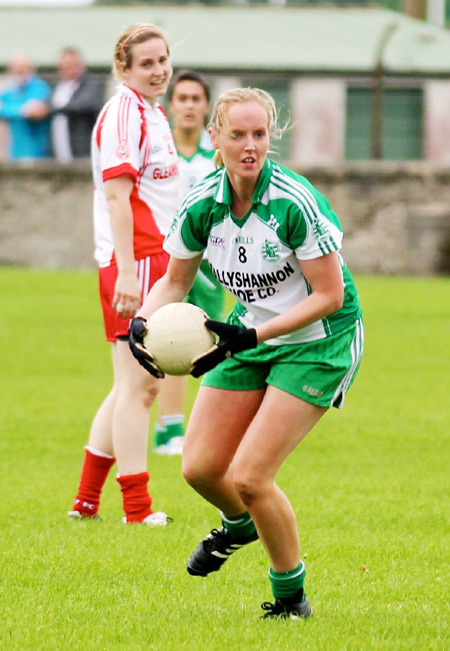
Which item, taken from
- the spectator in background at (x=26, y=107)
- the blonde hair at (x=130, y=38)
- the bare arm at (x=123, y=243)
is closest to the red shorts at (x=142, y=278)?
the bare arm at (x=123, y=243)

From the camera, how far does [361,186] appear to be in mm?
24703

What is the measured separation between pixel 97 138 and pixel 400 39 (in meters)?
27.2

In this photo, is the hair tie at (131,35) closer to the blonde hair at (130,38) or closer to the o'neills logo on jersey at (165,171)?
the blonde hair at (130,38)

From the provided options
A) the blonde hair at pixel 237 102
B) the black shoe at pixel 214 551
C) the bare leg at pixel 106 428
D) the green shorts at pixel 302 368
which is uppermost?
the blonde hair at pixel 237 102

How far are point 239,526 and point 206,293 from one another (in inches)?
133

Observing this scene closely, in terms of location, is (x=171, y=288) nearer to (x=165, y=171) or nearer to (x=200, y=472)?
(x=200, y=472)

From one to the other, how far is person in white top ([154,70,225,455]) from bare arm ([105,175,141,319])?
75.0 inches

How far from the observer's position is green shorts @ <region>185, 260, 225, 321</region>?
28.2 feet

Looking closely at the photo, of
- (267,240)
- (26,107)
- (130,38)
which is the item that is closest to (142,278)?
(130,38)

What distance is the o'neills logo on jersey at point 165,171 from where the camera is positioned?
22.7 feet

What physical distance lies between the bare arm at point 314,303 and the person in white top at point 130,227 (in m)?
1.80

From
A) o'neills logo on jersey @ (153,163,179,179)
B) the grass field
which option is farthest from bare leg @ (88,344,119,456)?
o'neills logo on jersey @ (153,163,179,179)

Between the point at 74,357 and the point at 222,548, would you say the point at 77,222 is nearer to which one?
the point at 74,357

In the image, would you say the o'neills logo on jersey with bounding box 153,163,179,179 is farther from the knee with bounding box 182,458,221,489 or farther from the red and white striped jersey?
the knee with bounding box 182,458,221,489
